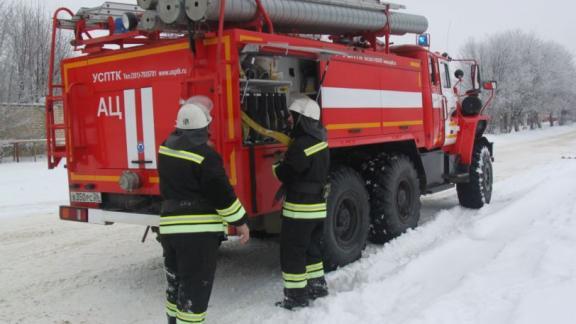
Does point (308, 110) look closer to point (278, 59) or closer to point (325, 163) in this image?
point (325, 163)

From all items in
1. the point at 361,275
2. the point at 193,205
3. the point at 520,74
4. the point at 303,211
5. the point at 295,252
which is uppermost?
the point at 520,74

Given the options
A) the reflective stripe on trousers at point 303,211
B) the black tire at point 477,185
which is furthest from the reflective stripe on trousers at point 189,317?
the black tire at point 477,185

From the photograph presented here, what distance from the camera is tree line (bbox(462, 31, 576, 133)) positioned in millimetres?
48438

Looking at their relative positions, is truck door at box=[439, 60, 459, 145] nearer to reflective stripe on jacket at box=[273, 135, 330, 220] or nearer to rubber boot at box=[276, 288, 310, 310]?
reflective stripe on jacket at box=[273, 135, 330, 220]

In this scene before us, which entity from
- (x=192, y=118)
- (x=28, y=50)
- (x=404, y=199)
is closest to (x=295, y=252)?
(x=192, y=118)

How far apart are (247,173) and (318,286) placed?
3.91 ft

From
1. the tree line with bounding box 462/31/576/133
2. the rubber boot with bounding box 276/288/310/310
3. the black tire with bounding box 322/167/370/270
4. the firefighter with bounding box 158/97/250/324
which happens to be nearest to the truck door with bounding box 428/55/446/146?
the black tire with bounding box 322/167/370/270

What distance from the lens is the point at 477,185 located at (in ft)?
28.3

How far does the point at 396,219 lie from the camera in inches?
258

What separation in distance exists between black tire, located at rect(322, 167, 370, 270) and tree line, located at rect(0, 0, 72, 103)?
24423mm

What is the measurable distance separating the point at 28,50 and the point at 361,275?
29.5m

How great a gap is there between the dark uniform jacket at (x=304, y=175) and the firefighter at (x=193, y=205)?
84 cm

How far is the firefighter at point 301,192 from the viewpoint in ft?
14.6

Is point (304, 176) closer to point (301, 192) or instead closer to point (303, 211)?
point (301, 192)
